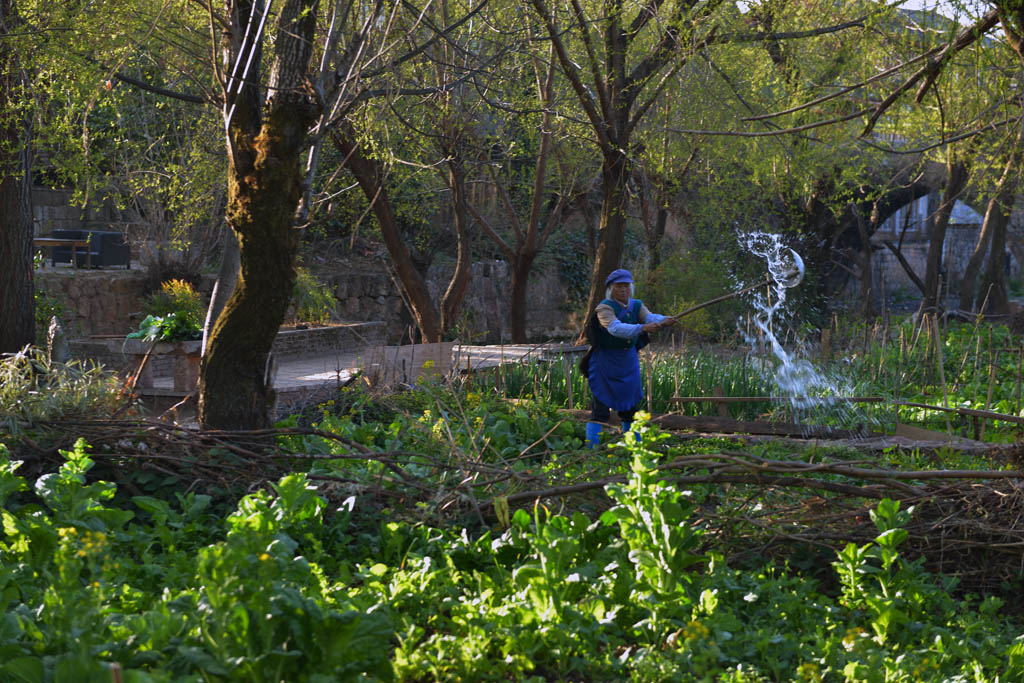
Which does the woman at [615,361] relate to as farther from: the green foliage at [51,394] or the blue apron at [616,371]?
the green foliage at [51,394]

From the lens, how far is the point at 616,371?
8516 mm

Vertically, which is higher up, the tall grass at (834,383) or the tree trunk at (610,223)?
the tree trunk at (610,223)

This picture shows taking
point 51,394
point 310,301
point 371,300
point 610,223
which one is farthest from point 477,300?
point 51,394

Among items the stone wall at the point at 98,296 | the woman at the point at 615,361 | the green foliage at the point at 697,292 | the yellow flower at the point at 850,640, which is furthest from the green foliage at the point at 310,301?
the yellow flower at the point at 850,640

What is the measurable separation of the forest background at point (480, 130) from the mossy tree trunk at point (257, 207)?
0.06 ft

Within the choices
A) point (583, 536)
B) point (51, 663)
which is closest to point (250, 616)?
point (51, 663)

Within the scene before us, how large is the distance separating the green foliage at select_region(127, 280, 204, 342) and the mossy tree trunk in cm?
492

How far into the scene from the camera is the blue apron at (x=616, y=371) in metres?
8.52

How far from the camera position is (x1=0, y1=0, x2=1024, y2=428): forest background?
6.72 meters

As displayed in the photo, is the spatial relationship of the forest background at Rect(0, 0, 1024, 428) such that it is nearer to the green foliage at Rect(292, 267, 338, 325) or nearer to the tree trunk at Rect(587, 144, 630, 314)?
the tree trunk at Rect(587, 144, 630, 314)

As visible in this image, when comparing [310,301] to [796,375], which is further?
[310,301]

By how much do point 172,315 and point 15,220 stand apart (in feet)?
9.68

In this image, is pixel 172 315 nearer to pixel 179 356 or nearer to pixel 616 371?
pixel 179 356

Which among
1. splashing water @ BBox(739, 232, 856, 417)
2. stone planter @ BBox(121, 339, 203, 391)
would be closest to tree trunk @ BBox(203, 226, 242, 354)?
stone planter @ BBox(121, 339, 203, 391)
